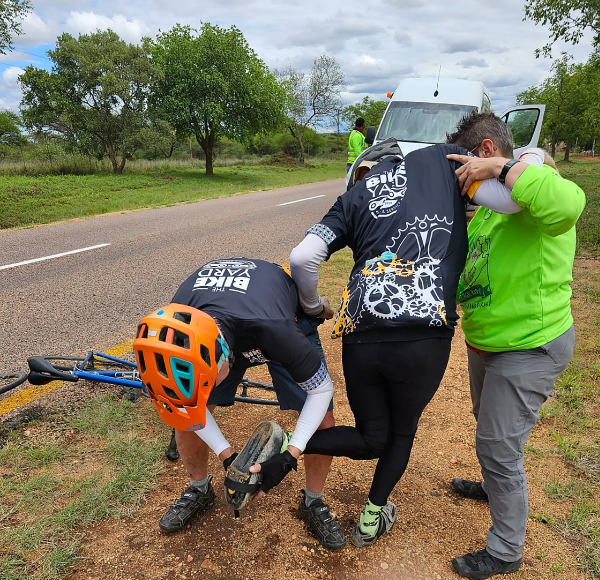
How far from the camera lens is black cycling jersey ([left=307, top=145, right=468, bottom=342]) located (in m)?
1.86

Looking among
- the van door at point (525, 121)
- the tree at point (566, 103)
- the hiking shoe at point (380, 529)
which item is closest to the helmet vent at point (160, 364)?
the hiking shoe at point (380, 529)

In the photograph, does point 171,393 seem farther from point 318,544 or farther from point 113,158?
point 113,158

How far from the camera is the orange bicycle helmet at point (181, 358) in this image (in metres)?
1.65

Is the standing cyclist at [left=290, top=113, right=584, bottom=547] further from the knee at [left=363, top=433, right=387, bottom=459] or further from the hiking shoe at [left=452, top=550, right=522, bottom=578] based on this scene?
the hiking shoe at [left=452, top=550, right=522, bottom=578]

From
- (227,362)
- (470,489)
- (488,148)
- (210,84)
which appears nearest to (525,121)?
(488,148)

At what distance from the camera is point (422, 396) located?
202 centimetres

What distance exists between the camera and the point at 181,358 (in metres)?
1.64

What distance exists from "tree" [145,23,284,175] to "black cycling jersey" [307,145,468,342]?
2209cm

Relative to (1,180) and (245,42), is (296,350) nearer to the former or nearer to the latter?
(1,180)

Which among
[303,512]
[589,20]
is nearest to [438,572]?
[303,512]

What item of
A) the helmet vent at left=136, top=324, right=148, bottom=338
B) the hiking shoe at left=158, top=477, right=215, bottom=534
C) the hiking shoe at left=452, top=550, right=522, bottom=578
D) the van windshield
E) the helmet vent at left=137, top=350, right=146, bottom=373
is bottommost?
the hiking shoe at left=452, top=550, right=522, bottom=578

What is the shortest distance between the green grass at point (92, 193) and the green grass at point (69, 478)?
872cm

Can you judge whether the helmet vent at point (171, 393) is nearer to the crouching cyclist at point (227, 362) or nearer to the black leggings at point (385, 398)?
the crouching cyclist at point (227, 362)

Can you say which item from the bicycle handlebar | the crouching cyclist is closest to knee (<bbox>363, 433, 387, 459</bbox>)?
the crouching cyclist
